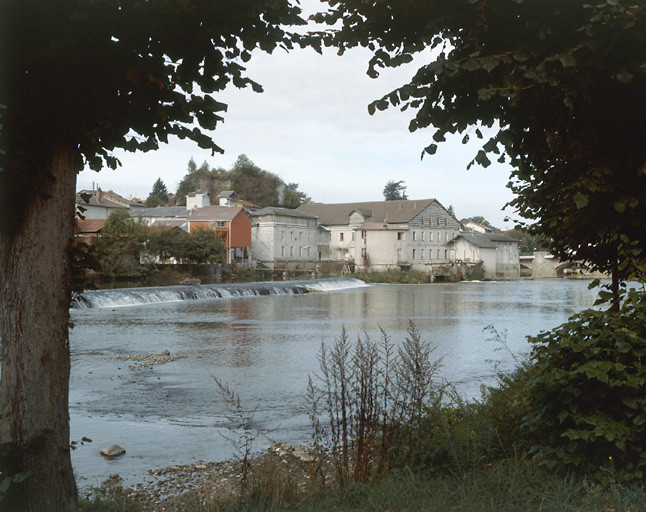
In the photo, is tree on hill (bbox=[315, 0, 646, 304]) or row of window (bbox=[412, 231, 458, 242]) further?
row of window (bbox=[412, 231, 458, 242])

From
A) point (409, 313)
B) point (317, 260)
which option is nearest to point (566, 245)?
point (409, 313)

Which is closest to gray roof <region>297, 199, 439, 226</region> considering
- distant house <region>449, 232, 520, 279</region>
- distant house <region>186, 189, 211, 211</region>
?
distant house <region>449, 232, 520, 279</region>

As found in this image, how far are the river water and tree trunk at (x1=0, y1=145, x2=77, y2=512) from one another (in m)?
3.00

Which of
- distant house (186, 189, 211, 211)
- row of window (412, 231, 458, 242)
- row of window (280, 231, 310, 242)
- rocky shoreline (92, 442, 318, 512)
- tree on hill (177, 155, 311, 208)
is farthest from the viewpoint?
tree on hill (177, 155, 311, 208)

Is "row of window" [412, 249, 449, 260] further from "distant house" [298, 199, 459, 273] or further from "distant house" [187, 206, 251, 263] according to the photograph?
"distant house" [187, 206, 251, 263]

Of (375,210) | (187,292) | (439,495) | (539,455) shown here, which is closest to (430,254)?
(375,210)

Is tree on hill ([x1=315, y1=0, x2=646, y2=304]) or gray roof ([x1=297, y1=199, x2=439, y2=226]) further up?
gray roof ([x1=297, y1=199, x2=439, y2=226])

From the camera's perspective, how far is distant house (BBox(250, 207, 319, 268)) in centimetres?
7319

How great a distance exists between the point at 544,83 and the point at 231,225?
6321 centimetres

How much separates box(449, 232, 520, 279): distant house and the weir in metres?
33.6

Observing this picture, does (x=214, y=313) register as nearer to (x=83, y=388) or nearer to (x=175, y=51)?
(x=83, y=388)

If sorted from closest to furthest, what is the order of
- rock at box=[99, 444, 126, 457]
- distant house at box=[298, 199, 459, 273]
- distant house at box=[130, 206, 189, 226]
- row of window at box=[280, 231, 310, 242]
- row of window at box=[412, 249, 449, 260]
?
rock at box=[99, 444, 126, 457]
row of window at box=[280, 231, 310, 242]
distant house at box=[298, 199, 459, 273]
distant house at box=[130, 206, 189, 226]
row of window at box=[412, 249, 449, 260]

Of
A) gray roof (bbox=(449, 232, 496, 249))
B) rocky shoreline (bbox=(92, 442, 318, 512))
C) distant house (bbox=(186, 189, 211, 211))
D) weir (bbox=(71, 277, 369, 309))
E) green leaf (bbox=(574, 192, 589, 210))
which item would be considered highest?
distant house (bbox=(186, 189, 211, 211))

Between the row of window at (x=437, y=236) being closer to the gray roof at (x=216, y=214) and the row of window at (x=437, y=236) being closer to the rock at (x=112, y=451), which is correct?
the gray roof at (x=216, y=214)
